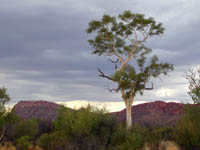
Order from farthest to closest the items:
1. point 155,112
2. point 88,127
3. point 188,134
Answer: point 155,112 → point 88,127 → point 188,134

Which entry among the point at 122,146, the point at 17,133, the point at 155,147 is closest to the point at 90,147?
the point at 122,146

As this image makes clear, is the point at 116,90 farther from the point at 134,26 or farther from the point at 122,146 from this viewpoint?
the point at 122,146

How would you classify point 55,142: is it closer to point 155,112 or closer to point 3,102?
point 3,102

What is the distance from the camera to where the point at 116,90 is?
108 ft

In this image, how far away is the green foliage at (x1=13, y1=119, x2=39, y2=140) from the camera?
34625mm

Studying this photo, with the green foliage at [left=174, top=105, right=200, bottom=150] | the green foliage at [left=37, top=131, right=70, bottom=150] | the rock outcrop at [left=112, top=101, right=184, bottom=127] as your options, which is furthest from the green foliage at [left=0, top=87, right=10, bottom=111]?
the rock outcrop at [left=112, top=101, right=184, bottom=127]

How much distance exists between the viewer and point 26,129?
114 feet

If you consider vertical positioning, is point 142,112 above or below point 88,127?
above

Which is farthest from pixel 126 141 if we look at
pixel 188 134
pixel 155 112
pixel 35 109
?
pixel 35 109

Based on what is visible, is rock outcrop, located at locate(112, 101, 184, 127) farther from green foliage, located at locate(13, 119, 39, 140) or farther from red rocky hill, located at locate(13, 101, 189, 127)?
green foliage, located at locate(13, 119, 39, 140)

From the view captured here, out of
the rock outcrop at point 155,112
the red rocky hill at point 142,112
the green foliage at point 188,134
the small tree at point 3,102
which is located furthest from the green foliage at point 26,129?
the rock outcrop at point 155,112

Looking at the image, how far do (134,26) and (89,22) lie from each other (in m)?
5.14

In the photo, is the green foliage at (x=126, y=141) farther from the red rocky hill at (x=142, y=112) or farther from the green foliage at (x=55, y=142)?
the red rocky hill at (x=142, y=112)

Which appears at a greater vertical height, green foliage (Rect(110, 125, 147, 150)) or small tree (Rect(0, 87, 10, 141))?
small tree (Rect(0, 87, 10, 141))
